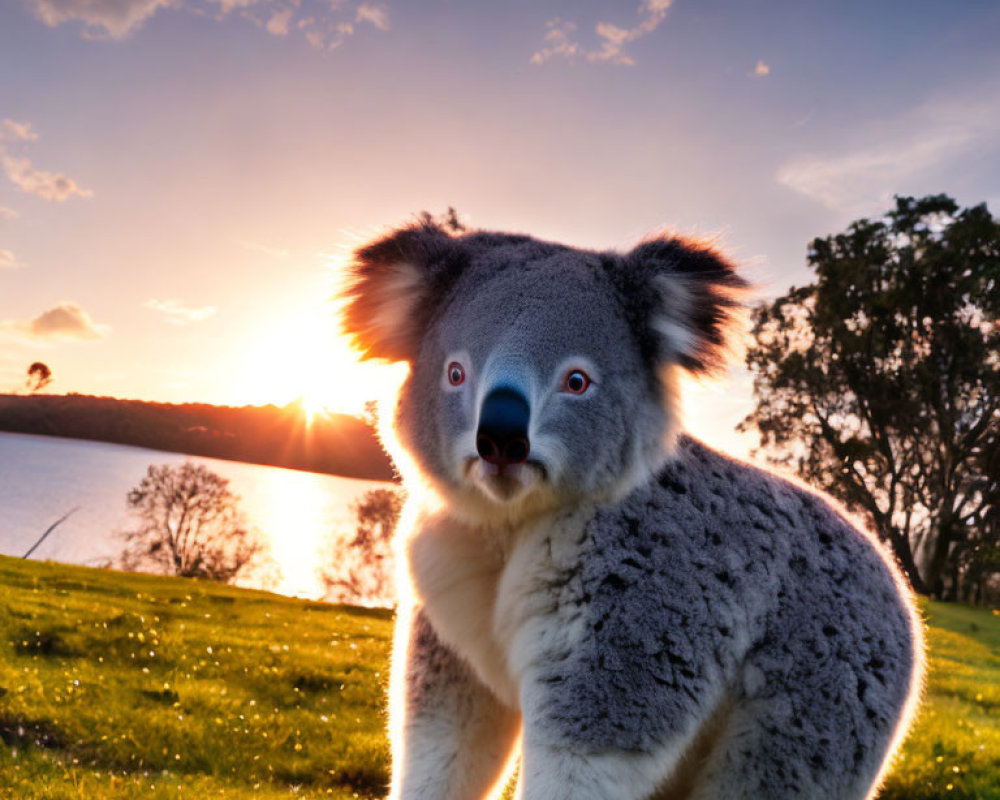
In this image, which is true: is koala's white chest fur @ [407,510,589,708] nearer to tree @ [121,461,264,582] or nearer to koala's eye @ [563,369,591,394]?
koala's eye @ [563,369,591,394]

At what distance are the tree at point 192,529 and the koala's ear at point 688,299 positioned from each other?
2808 cm

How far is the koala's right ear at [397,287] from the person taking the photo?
346 centimetres

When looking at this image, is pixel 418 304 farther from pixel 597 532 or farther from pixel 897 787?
pixel 897 787

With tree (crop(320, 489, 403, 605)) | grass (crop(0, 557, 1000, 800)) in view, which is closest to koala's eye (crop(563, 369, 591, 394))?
grass (crop(0, 557, 1000, 800))

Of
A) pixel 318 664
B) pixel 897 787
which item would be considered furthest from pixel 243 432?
pixel 897 787

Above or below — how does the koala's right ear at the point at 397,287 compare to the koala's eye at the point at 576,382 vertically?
above

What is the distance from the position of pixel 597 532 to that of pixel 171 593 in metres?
16.0

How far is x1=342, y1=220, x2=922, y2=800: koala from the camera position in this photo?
2771 mm

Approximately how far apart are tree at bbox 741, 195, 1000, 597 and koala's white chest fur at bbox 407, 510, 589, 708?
25501 millimetres

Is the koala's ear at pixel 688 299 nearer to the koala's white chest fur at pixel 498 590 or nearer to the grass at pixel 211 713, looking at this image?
the koala's white chest fur at pixel 498 590

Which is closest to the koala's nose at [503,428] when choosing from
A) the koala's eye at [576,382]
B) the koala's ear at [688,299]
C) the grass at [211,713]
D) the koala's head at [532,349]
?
the koala's head at [532,349]

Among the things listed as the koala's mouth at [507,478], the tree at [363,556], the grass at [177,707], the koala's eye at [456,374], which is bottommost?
the tree at [363,556]

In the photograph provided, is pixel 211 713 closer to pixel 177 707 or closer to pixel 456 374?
pixel 177 707

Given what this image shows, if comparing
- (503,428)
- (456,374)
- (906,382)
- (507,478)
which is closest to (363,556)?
(906,382)
